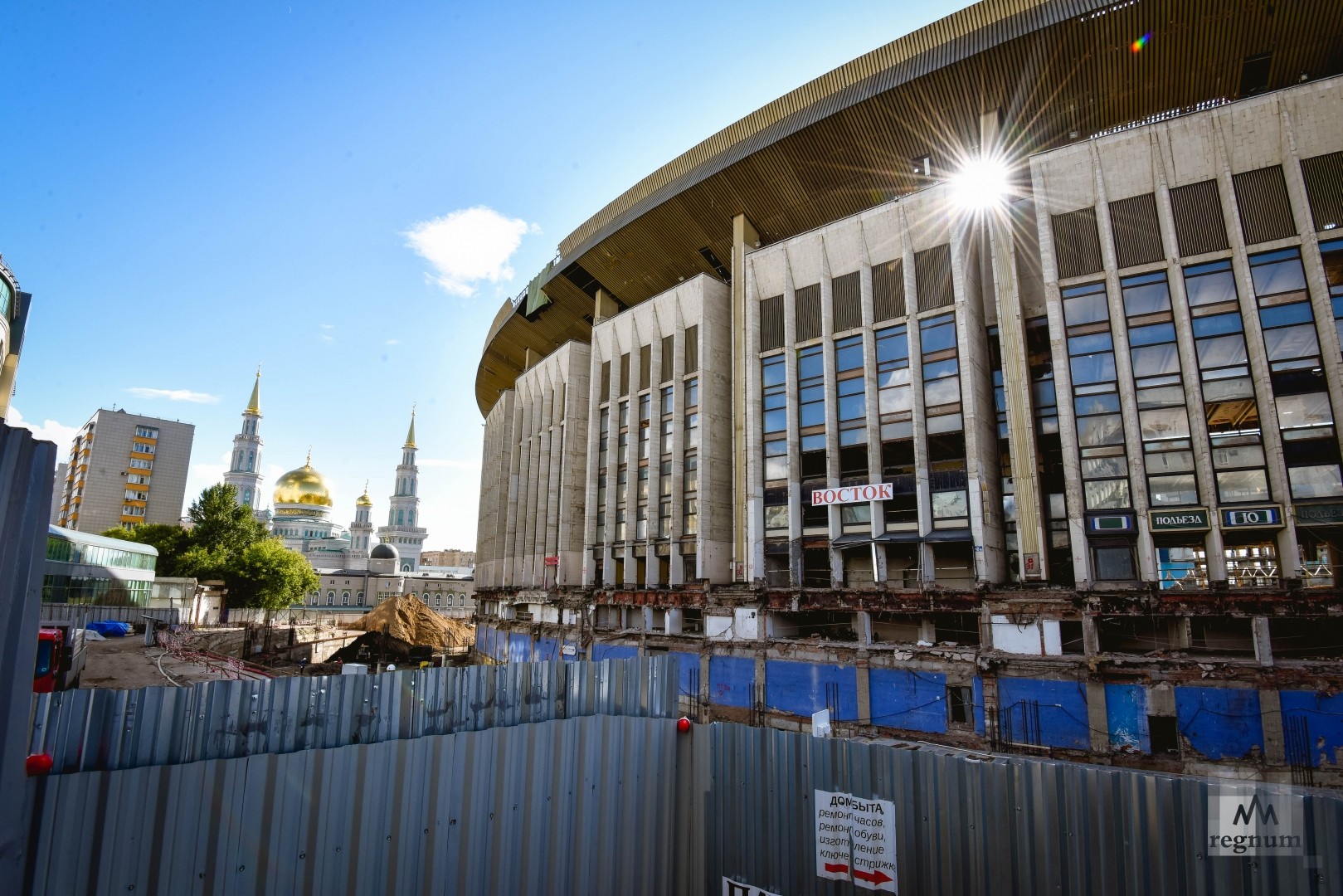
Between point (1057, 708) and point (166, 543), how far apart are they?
8655 cm

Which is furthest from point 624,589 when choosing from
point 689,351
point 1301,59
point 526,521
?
point 1301,59

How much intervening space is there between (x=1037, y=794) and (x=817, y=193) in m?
39.8

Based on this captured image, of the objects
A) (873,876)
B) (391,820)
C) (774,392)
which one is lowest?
(873,876)

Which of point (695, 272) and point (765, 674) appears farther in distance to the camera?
point (695, 272)

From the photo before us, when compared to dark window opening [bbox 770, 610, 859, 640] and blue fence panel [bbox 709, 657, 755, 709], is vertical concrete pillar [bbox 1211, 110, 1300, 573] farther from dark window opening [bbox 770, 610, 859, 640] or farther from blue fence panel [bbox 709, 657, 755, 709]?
blue fence panel [bbox 709, 657, 755, 709]

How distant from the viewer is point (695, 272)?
49.9m

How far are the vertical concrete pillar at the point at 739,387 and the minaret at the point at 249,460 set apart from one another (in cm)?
13770

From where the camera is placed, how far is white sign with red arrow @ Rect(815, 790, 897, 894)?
7.32 m

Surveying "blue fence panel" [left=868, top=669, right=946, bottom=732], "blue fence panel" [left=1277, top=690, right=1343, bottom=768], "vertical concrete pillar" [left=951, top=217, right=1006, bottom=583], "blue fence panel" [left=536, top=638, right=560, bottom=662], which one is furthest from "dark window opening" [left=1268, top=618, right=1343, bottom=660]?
"blue fence panel" [left=536, top=638, right=560, bottom=662]

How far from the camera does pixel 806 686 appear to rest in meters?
28.9

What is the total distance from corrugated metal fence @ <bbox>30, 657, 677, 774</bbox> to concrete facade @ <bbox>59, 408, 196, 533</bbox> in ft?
424

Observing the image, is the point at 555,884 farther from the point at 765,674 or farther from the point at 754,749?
the point at 765,674

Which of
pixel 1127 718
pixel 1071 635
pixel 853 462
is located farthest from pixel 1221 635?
pixel 853 462

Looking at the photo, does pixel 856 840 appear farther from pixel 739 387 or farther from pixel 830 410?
pixel 739 387
